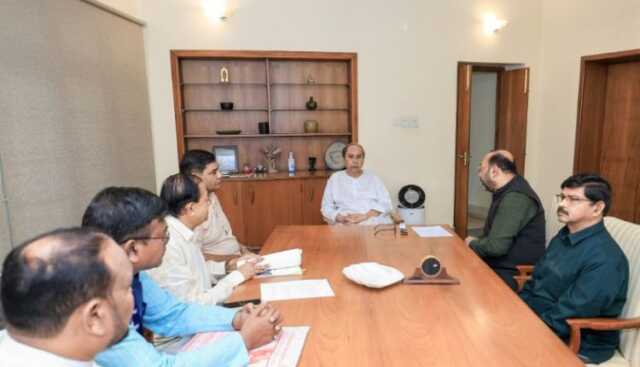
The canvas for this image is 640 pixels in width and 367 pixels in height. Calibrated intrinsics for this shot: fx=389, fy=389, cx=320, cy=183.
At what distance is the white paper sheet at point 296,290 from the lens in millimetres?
1557

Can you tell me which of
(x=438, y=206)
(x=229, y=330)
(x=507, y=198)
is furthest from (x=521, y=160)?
(x=229, y=330)

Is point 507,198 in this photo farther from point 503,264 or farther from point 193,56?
point 193,56

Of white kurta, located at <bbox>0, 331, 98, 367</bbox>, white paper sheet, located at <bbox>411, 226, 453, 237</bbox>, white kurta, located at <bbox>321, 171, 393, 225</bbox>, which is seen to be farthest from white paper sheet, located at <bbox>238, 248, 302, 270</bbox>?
white kurta, located at <bbox>321, 171, 393, 225</bbox>

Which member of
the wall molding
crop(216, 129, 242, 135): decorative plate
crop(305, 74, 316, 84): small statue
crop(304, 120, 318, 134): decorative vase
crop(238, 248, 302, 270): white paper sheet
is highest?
the wall molding

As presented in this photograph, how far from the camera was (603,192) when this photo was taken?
1.64 meters

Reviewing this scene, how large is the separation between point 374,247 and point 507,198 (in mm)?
798

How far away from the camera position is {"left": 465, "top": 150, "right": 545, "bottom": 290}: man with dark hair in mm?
2154

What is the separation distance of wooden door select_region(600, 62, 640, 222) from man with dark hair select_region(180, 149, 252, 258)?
3677mm

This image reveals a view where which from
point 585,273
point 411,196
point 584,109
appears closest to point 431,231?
point 585,273

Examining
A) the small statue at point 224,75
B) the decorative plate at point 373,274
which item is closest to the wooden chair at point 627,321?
the decorative plate at point 373,274

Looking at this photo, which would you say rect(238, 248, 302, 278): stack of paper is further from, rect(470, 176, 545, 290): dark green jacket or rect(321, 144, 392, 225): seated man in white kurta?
rect(321, 144, 392, 225): seated man in white kurta

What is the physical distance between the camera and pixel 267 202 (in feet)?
13.5

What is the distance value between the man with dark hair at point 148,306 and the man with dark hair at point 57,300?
0.32 meters

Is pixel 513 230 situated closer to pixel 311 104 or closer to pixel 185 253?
pixel 185 253
